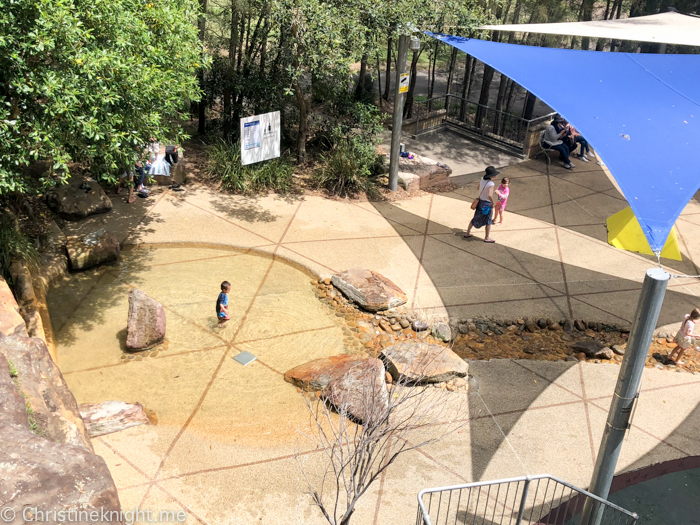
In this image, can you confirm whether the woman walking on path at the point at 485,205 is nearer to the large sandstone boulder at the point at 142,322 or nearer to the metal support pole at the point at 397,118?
the metal support pole at the point at 397,118

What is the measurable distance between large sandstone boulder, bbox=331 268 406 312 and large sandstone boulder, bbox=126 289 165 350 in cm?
283

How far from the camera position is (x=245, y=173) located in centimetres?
1265

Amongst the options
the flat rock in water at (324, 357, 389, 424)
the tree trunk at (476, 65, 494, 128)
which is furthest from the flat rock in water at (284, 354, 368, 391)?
the tree trunk at (476, 65, 494, 128)

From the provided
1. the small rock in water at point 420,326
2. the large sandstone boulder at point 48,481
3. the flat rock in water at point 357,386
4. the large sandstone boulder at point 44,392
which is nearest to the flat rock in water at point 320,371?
the flat rock in water at point 357,386

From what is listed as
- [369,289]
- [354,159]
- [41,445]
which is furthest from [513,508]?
[354,159]

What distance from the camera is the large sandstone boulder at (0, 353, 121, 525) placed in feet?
13.0

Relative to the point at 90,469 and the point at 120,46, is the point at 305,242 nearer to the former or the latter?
the point at 120,46

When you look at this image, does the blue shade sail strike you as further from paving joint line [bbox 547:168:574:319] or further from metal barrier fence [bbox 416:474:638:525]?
paving joint line [bbox 547:168:574:319]

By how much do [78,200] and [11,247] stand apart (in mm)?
2653

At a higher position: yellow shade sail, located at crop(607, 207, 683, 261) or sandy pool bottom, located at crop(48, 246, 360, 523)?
yellow shade sail, located at crop(607, 207, 683, 261)

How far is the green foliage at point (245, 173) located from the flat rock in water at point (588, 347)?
667 centimetres

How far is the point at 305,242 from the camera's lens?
432 inches

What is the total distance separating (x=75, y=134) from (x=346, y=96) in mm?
7236

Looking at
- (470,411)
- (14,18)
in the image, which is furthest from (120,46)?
(470,411)
